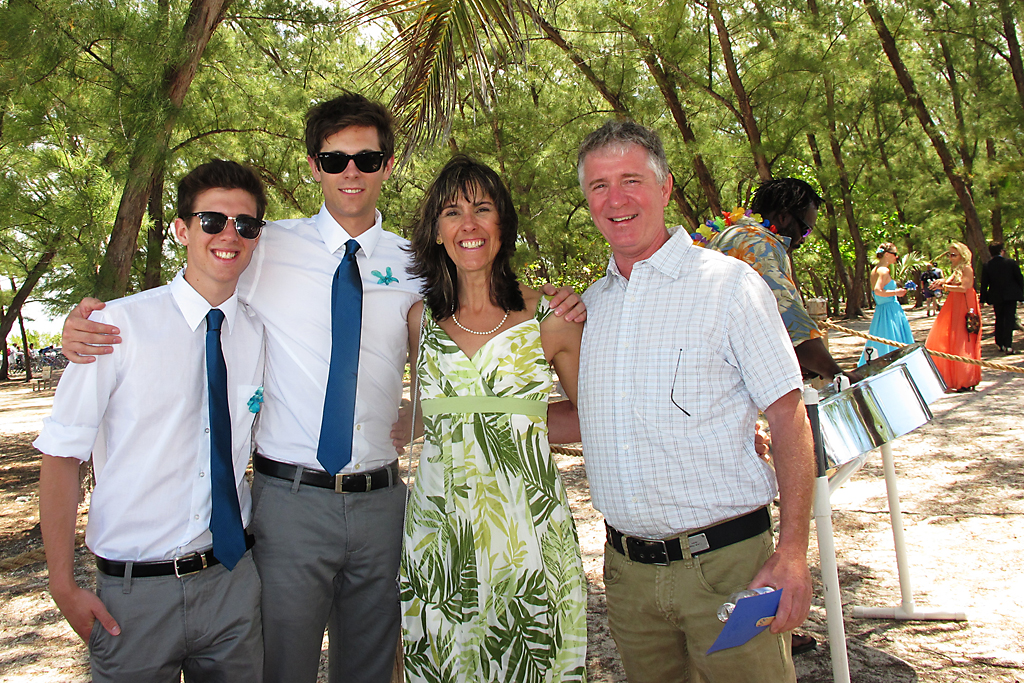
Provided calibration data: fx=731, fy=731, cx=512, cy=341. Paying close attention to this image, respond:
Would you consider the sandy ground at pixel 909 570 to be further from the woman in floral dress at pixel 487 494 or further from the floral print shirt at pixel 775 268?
the floral print shirt at pixel 775 268

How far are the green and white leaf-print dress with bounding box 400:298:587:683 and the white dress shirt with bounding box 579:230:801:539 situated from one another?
223 millimetres

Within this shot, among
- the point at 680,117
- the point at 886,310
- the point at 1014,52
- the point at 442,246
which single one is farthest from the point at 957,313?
the point at 442,246

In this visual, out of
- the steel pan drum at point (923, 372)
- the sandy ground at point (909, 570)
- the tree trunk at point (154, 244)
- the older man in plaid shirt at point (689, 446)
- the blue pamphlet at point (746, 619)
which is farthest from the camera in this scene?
the tree trunk at point (154, 244)

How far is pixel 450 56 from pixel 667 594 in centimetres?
344

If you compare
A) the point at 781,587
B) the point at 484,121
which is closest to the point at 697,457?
the point at 781,587

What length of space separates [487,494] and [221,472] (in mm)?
761

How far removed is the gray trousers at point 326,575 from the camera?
2277 millimetres

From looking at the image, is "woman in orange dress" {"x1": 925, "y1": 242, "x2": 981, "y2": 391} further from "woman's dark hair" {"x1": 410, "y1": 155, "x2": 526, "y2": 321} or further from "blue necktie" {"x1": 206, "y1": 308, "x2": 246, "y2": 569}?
"blue necktie" {"x1": 206, "y1": 308, "x2": 246, "y2": 569}

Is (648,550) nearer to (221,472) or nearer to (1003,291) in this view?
(221,472)

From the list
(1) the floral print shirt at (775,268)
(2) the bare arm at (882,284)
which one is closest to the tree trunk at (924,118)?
(2) the bare arm at (882,284)

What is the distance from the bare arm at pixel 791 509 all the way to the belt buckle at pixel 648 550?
0.84 ft

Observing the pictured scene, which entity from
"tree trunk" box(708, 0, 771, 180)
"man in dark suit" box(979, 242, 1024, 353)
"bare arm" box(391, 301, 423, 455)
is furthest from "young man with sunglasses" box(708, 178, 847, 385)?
"man in dark suit" box(979, 242, 1024, 353)

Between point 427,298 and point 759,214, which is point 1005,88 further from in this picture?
point 427,298

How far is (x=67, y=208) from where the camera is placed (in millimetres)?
5223
